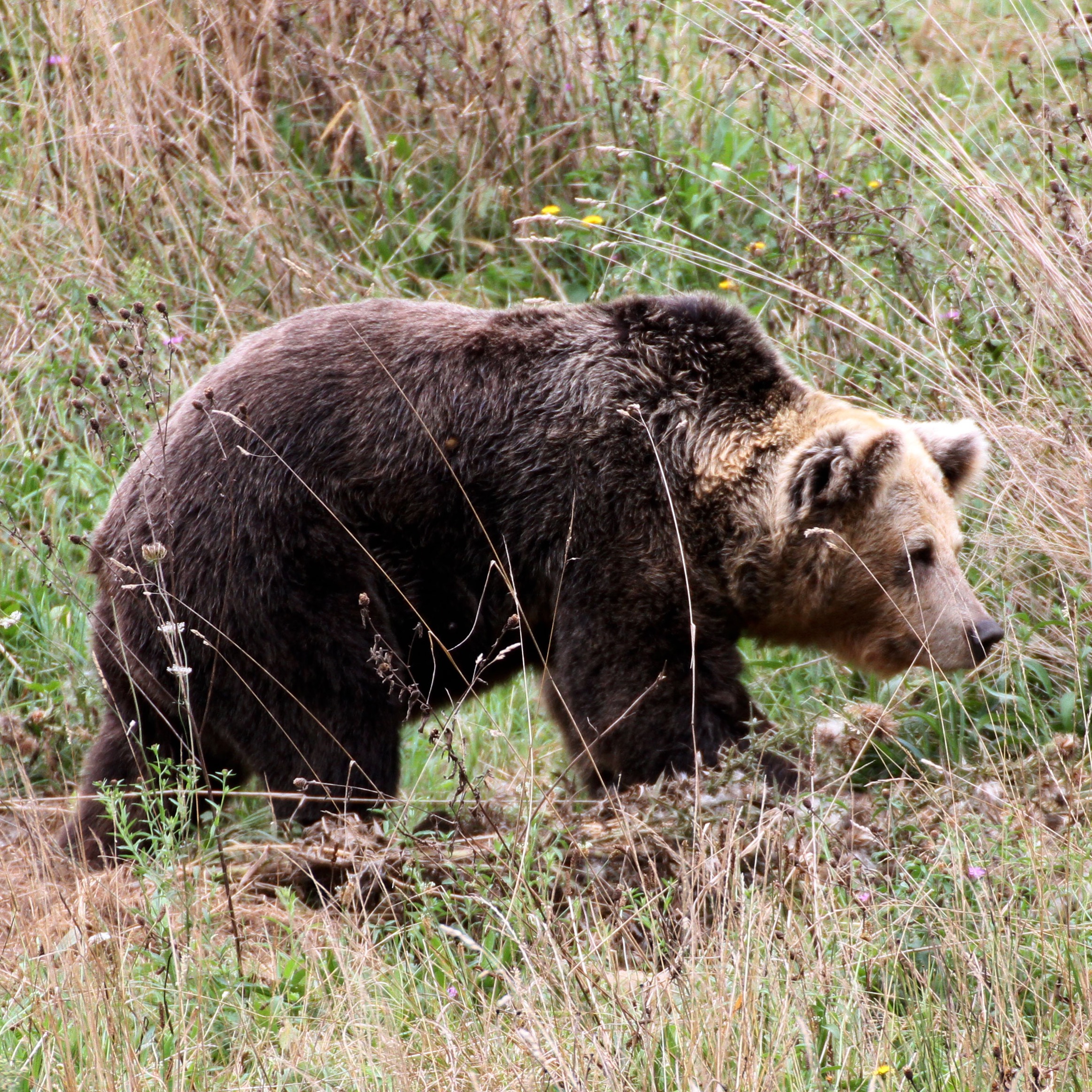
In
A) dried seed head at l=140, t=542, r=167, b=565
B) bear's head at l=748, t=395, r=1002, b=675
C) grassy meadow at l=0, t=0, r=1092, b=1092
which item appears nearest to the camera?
grassy meadow at l=0, t=0, r=1092, b=1092

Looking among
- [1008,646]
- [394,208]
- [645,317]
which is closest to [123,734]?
[645,317]

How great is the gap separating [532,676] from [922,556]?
5.36 feet

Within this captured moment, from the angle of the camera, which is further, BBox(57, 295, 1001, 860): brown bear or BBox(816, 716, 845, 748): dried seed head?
BBox(816, 716, 845, 748): dried seed head

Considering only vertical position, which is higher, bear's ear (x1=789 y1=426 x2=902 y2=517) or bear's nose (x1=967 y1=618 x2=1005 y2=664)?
bear's ear (x1=789 y1=426 x2=902 y2=517)

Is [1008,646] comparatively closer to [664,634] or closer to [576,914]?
[664,634]

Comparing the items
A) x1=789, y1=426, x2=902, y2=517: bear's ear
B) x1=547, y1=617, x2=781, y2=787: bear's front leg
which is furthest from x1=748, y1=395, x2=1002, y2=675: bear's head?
x1=547, y1=617, x2=781, y2=787: bear's front leg

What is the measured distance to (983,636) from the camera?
4.61 meters

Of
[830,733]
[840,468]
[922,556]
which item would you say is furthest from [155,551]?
[922,556]

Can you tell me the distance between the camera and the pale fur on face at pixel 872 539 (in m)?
4.70

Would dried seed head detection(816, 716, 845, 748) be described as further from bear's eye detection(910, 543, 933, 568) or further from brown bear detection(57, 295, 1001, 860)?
bear's eye detection(910, 543, 933, 568)

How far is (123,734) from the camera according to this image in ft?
15.4

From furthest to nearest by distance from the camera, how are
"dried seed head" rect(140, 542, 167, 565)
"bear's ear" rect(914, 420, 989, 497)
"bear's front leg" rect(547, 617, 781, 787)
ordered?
1. "bear's ear" rect(914, 420, 989, 497)
2. "bear's front leg" rect(547, 617, 781, 787)
3. "dried seed head" rect(140, 542, 167, 565)

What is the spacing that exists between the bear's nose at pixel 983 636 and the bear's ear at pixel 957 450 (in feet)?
1.94

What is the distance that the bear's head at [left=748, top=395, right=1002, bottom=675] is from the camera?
4.70 meters
